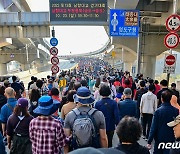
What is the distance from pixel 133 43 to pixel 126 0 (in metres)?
8.50

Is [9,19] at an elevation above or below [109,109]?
above

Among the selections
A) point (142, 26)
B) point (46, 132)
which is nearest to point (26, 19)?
point (142, 26)

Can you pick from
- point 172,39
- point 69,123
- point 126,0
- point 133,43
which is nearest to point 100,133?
point 69,123

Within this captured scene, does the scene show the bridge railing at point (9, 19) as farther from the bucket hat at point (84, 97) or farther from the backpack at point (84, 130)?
the backpack at point (84, 130)

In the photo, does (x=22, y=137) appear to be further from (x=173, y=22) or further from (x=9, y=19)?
(x=9, y=19)

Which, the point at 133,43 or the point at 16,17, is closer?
the point at 16,17

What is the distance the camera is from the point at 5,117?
489 cm

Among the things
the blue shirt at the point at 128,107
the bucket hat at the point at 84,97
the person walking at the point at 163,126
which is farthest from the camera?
the blue shirt at the point at 128,107

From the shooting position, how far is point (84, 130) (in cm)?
321

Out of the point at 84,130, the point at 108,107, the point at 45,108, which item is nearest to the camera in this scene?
the point at 84,130

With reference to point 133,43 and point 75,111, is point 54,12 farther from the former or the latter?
point 75,111

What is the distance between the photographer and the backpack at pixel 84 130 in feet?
10.5

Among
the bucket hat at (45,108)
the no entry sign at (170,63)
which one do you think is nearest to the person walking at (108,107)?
the bucket hat at (45,108)

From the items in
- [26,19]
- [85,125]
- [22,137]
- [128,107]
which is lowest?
[22,137]
